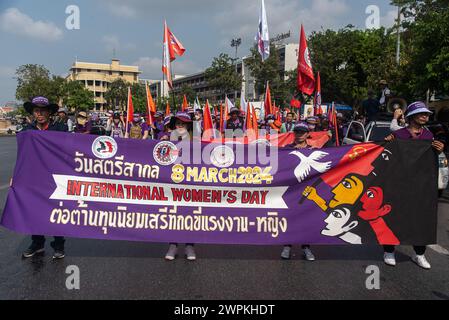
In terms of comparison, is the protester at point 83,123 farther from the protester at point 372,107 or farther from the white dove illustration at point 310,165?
the protester at point 372,107

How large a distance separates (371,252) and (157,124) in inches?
384

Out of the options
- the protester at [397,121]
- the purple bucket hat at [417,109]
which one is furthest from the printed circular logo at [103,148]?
the protester at [397,121]

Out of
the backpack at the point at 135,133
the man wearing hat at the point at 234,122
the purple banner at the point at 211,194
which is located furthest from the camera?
the backpack at the point at 135,133

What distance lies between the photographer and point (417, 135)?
4906 mm

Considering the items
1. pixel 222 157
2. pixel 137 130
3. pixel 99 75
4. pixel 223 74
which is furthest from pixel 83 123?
pixel 99 75

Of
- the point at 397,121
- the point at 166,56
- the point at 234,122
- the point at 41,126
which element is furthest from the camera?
the point at 166,56

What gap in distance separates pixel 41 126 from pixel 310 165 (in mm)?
3416

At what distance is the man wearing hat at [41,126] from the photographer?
4750 millimetres

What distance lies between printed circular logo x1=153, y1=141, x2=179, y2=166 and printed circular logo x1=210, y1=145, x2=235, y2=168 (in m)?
0.45

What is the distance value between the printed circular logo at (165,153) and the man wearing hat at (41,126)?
1.38 m

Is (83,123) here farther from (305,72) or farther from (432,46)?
(432,46)

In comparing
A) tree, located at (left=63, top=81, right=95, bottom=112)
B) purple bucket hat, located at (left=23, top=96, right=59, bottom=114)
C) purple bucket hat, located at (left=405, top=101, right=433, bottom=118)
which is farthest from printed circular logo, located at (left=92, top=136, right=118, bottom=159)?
tree, located at (left=63, top=81, right=95, bottom=112)
